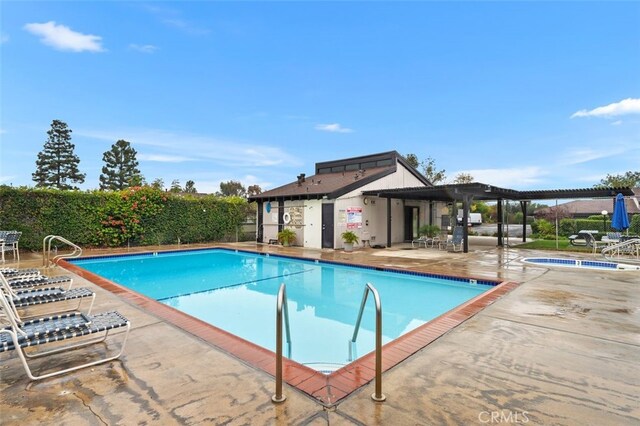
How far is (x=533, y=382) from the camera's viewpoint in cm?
284

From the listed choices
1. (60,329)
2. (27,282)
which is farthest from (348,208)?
(60,329)

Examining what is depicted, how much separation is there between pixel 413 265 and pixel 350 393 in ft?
25.7

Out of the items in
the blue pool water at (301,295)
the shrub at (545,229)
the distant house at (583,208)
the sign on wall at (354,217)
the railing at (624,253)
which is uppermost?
the distant house at (583,208)

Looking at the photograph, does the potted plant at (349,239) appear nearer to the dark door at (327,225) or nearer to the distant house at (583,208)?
the dark door at (327,225)

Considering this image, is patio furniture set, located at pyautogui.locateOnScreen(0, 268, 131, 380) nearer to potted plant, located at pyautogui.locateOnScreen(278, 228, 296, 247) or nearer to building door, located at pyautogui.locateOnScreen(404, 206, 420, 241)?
potted plant, located at pyautogui.locateOnScreen(278, 228, 296, 247)

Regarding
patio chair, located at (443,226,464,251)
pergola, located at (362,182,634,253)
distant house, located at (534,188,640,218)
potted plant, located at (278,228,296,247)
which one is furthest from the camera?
distant house, located at (534,188,640,218)

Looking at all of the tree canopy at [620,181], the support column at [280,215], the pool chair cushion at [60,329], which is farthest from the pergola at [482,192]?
the tree canopy at [620,181]

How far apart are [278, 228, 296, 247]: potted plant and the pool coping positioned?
1079cm

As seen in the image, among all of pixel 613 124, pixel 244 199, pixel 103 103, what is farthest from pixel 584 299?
pixel 613 124

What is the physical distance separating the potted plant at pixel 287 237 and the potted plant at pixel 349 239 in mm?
3098

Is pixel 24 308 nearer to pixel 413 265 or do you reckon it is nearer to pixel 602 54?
pixel 413 265

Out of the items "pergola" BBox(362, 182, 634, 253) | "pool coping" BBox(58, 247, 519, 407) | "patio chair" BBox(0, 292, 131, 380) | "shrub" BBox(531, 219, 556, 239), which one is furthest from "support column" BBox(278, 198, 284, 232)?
"shrub" BBox(531, 219, 556, 239)

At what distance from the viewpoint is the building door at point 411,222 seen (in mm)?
18828

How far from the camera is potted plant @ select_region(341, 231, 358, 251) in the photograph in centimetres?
1429
